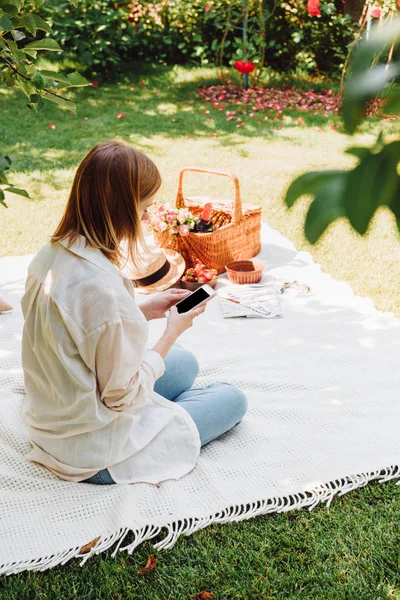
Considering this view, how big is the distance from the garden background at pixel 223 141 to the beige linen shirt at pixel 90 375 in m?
0.29

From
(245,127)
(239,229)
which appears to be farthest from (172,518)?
(245,127)

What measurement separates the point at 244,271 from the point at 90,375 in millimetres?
2044

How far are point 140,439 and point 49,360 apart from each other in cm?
42

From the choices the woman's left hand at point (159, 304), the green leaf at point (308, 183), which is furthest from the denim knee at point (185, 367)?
the green leaf at point (308, 183)

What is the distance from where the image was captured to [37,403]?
76.4 inches

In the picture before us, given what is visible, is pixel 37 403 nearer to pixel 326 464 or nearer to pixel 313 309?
pixel 326 464

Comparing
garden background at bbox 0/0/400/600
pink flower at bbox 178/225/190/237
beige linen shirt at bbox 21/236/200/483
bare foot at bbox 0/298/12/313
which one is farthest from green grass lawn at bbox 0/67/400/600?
bare foot at bbox 0/298/12/313

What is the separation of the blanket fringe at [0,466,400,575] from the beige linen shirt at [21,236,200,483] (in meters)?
0.17

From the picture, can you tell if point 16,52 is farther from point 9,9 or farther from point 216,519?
point 216,519

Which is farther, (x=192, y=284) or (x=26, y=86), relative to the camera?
(x=192, y=284)

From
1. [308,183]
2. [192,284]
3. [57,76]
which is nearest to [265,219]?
[192,284]

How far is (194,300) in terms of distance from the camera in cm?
242

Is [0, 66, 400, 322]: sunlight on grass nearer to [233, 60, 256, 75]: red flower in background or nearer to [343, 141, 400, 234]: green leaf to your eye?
[233, 60, 256, 75]: red flower in background

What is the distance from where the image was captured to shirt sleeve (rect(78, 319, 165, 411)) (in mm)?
1730
